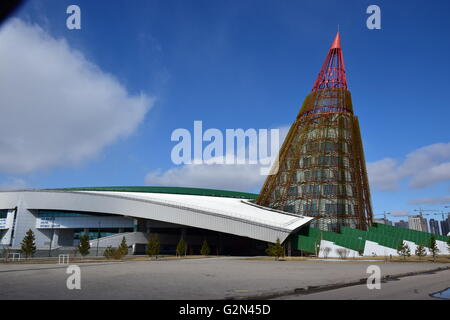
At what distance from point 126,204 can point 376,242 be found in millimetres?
41423

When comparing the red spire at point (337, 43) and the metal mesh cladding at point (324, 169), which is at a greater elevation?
the red spire at point (337, 43)

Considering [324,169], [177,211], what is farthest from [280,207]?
[177,211]

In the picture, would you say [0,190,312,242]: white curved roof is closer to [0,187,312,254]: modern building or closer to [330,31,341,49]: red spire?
[0,187,312,254]: modern building

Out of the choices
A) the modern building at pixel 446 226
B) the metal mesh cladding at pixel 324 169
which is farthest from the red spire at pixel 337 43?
the modern building at pixel 446 226

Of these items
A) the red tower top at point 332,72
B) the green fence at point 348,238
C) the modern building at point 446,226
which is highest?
the red tower top at point 332,72

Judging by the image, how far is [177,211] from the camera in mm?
55562

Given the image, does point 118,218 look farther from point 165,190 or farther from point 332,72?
point 332,72

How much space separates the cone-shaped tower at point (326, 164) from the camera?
63.5 meters

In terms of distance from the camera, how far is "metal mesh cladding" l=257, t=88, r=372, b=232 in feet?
208

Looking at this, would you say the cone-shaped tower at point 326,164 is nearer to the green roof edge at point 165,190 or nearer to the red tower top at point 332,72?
the red tower top at point 332,72

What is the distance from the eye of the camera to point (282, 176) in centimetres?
6938

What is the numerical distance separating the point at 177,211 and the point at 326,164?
98.3ft

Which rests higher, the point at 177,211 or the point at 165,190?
the point at 165,190

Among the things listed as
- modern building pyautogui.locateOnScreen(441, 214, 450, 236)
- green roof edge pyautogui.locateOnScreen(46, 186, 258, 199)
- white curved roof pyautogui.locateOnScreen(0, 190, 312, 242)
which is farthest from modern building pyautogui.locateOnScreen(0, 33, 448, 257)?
modern building pyautogui.locateOnScreen(441, 214, 450, 236)
